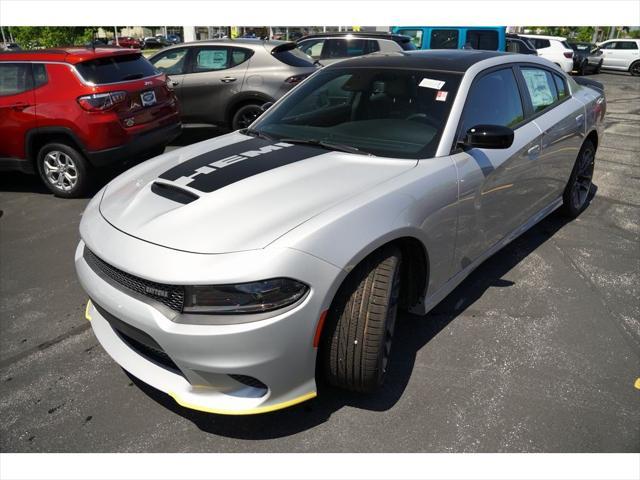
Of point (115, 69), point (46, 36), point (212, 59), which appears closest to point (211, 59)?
point (212, 59)

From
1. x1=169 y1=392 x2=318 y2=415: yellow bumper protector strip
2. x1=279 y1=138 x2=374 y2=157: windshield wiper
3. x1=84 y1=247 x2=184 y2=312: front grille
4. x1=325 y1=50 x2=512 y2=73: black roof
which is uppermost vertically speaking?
x1=325 y1=50 x2=512 y2=73: black roof

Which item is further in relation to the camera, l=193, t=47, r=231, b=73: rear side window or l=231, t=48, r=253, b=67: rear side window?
l=193, t=47, r=231, b=73: rear side window

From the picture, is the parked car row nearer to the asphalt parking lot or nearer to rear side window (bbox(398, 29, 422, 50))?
the asphalt parking lot

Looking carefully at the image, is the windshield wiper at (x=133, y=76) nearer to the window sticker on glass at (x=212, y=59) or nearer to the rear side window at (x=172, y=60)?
the window sticker on glass at (x=212, y=59)

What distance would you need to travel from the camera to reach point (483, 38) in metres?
11.7

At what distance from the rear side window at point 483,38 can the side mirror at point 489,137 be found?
9999mm

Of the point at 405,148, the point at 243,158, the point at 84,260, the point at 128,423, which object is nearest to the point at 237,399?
the point at 128,423

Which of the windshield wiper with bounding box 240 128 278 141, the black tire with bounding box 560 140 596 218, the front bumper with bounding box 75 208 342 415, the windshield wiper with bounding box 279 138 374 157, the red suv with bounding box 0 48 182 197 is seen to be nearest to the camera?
the front bumper with bounding box 75 208 342 415

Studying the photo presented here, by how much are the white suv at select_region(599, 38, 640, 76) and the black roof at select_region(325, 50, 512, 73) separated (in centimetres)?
2198

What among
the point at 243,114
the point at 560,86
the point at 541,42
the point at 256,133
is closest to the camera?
the point at 256,133

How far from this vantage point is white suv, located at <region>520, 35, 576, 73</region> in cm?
1750

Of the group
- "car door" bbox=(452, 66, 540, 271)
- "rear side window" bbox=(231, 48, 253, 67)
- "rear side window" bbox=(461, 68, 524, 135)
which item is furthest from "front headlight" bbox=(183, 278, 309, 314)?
"rear side window" bbox=(231, 48, 253, 67)

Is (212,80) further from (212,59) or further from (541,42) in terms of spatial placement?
(541,42)

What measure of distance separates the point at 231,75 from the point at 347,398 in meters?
6.21
